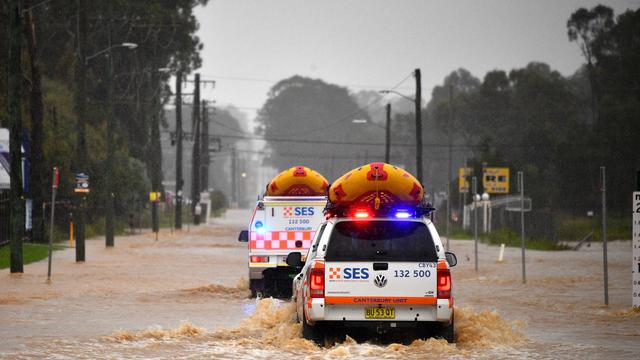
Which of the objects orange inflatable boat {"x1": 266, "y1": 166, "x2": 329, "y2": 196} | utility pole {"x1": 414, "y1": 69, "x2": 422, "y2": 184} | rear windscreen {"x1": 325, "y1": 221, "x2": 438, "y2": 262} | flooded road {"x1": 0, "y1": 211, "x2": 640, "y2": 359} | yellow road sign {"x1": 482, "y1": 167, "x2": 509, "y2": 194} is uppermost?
utility pole {"x1": 414, "y1": 69, "x2": 422, "y2": 184}

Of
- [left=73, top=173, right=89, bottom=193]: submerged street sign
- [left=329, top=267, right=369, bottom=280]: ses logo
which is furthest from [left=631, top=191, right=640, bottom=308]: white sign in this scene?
[left=73, top=173, right=89, bottom=193]: submerged street sign

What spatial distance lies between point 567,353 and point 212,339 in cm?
456

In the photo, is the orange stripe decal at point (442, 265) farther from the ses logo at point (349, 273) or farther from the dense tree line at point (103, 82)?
the dense tree line at point (103, 82)

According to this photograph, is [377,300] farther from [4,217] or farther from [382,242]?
[4,217]

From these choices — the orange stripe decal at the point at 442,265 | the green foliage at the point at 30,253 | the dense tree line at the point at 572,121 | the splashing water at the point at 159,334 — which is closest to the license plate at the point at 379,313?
the orange stripe decal at the point at 442,265

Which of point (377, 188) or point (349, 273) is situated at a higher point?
point (377, 188)

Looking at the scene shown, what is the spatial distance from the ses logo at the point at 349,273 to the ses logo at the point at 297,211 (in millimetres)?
9917

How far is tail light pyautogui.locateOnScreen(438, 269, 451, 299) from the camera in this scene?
14805mm

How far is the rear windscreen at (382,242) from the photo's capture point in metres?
14.9

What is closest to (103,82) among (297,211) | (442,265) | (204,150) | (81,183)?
(204,150)

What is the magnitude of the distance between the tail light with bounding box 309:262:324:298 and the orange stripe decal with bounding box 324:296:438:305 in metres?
0.11

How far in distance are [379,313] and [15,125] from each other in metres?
19.0

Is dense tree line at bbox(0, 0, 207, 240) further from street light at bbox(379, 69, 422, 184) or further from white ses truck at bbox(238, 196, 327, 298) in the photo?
white ses truck at bbox(238, 196, 327, 298)

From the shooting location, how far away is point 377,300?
48.7ft
